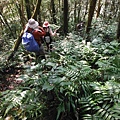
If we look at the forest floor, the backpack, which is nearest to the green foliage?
the backpack

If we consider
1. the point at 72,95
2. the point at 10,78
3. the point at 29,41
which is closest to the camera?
the point at 72,95

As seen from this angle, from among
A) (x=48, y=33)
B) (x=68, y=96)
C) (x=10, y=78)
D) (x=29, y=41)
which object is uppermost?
(x=48, y=33)

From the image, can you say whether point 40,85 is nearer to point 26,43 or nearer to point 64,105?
→ point 64,105

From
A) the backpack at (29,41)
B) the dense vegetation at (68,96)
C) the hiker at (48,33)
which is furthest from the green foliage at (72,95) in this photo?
the hiker at (48,33)

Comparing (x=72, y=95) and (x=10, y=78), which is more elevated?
(x=72, y=95)

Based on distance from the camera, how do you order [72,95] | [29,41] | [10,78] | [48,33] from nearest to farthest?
1. [72,95]
2. [29,41]
3. [48,33]
4. [10,78]

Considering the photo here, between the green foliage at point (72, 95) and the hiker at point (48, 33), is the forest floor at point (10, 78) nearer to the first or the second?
the hiker at point (48, 33)

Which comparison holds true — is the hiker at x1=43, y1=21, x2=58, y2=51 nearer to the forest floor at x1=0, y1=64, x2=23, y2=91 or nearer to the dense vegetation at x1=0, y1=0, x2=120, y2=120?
the forest floor at x1=0, y1=64, x2=23, y2=91

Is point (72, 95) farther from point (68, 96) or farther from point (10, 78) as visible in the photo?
point (10, 78)

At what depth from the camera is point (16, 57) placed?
26.8ft

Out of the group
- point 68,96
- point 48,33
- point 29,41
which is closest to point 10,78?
point 29,41

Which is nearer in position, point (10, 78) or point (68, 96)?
Result: point (68, 96)

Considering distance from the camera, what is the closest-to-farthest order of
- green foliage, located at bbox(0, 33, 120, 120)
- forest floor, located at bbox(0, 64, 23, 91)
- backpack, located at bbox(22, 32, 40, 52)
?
green foliage, located at bbox(0, 33, 120, 120) → backpack, located at bbox(22, 32, 40, 52) → forest floor, located at bbox(0, 64, 23, 91)

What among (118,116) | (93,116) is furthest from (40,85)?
(118,116)
